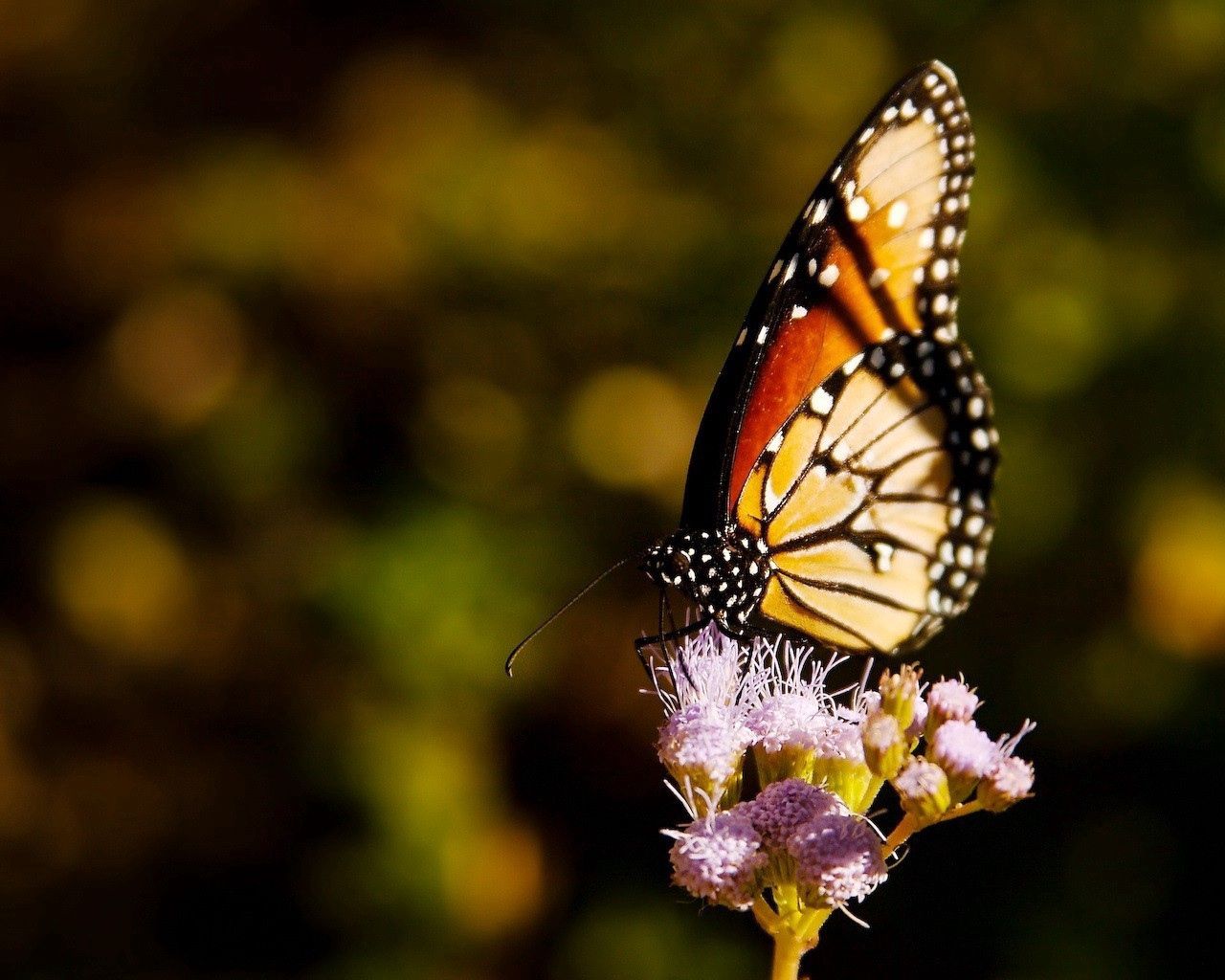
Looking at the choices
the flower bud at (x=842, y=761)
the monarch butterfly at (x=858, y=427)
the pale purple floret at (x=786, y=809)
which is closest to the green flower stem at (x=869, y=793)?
the flower bud at (x=842, y=761)

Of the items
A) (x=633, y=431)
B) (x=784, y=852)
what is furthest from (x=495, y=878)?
(x=784, y=852)

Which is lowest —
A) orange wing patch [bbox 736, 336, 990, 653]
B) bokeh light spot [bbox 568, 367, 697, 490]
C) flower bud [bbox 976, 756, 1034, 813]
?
flower bud [bbox 976, 756, 1034, 813]

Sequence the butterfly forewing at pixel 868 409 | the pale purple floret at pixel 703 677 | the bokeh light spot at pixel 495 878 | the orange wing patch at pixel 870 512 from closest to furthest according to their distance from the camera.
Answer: the pale purple floret at pixel 703 677 → the butterfly forewing at pixel 868 409 → the orange wing patch at pixel 870 512 → the bokeh light spot at pixel 495 878

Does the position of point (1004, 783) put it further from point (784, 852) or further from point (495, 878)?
point (495, 878)

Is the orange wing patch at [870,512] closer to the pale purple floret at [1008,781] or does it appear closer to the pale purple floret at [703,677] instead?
the pale purple floret at [703,677]

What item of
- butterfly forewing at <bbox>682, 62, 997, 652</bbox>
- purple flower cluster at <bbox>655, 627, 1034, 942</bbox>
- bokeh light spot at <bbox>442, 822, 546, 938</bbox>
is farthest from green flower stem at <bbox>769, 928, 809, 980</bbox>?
bokeh light spot at <bbox>442, 822, 546, 938</bbox>

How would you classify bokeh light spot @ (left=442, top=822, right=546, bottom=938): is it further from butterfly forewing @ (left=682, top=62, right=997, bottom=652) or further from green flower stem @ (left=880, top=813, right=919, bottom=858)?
green flower stem @ (left=880, top=813, right=919, bottom=858)

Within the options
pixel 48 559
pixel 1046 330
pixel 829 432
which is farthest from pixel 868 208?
pixel 48 559
